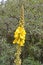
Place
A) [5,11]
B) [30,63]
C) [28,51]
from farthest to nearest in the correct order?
[5,11]
[28,51]
[30,63]

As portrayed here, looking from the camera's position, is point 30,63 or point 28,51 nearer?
point 30,63

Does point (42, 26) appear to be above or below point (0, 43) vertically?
above

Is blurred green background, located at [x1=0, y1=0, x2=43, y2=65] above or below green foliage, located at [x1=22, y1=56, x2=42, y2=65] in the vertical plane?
above

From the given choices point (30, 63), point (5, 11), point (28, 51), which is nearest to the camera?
point (30, 63)

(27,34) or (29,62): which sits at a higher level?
(27,34)

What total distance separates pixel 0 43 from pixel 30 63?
887 mm

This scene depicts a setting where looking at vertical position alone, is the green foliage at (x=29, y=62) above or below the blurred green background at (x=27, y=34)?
below

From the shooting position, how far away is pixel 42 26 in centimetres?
744

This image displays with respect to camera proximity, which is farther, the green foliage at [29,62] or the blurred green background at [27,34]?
the blurred green background at [27,34]

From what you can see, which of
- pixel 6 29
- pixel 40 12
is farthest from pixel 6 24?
pixel 40 12

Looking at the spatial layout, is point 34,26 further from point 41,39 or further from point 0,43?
point 0,43

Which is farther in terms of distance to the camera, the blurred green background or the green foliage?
the blurred green background

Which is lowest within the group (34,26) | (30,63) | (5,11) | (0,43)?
(30,63)

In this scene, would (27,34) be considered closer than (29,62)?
No
